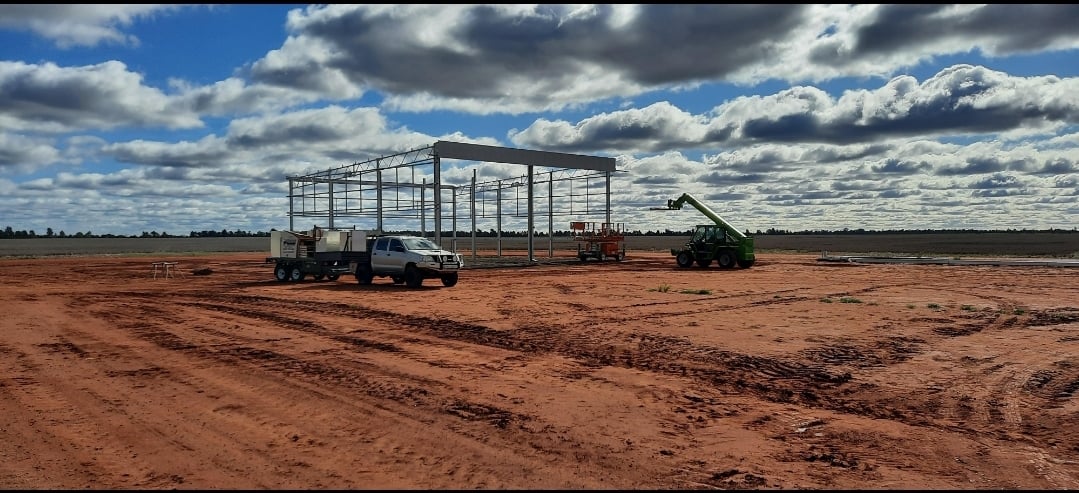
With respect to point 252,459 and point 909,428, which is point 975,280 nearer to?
point 909,428

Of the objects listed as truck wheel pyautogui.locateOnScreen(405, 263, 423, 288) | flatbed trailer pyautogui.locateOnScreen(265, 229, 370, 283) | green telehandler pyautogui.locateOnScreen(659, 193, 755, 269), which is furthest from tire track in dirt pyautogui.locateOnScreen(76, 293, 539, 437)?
green telehandler pyautogui.locateOnScreen(659, 193, 755, 269)

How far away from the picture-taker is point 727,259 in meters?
36.6

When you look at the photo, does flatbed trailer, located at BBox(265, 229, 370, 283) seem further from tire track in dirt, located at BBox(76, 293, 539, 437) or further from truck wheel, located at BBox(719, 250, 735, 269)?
truck wheel, located at BBox(719, 250, 735, 269)

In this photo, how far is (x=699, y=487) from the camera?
5.35 meters

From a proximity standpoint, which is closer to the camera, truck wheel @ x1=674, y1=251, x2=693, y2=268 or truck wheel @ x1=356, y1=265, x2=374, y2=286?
truck wheel @ x1=356, y1=265, x2=374, y2=286

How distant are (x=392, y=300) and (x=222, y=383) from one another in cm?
1087

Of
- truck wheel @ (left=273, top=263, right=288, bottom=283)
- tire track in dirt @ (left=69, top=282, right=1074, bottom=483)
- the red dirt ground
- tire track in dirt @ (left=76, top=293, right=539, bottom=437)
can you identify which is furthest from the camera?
truck wheel @ (left=273, top=263, right=288, bottom=283)

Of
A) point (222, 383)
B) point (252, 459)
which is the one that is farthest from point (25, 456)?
point (222, 383)

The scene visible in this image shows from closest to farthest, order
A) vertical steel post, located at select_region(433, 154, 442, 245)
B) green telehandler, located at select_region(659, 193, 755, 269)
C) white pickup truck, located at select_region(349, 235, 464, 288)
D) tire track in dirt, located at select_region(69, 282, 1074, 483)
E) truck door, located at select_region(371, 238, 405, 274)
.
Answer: tire track in dirt, located at select_region(69, 282, 1074, 483)
white pickup truck, located at select_region(349, 235, 464, 288)
truck door, located at select_region(371, 238, 405, 274)
vertical steel post, located at select_region(433, 154, 442, 245)
green telehandler, located at select_region(659, 193, 755, 269)

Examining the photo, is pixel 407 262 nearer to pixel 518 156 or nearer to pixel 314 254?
pixel 314 254

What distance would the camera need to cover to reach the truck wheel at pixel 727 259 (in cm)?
3653

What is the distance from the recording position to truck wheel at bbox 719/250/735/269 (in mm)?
36531

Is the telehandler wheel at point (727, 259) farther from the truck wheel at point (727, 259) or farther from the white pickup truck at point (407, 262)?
the white pickup truck at point (407, 262)

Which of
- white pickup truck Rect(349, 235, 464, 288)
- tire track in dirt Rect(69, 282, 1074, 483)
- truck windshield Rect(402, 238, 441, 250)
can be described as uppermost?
truck windshield Rect(402, 238, 441, 250)
